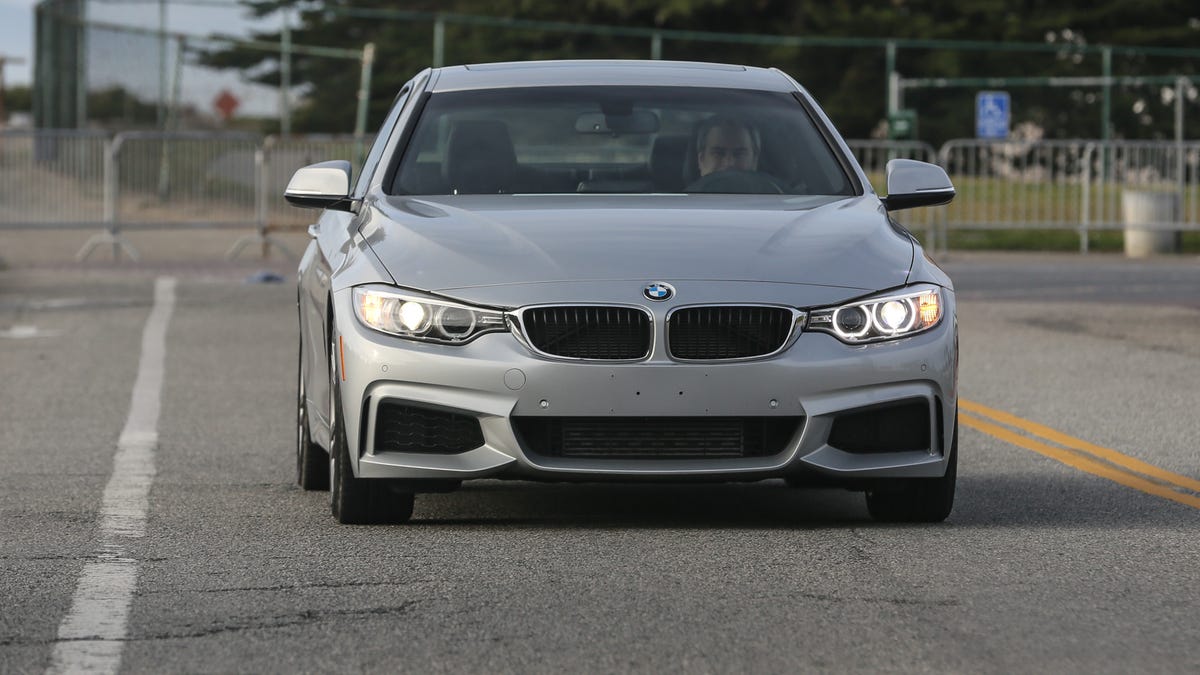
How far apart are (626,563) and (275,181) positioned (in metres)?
21.4

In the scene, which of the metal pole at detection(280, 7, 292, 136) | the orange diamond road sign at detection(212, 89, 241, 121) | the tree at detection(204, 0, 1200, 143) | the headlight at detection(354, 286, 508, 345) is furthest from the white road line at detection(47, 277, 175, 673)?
the orange diamond road sign at detection(212, 89, 241, 121)

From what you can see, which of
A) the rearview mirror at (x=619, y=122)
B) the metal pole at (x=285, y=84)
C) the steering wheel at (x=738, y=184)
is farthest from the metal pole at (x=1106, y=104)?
the steering wheel at (x=738, y=184)

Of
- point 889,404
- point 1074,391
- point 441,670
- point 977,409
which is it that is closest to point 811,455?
point 889,404

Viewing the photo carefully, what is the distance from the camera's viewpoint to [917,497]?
23.1 ft

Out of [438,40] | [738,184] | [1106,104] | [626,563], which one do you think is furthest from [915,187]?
[438,40]

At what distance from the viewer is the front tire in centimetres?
698

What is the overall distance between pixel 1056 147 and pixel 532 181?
21.4 m

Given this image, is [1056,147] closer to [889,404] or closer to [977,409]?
[977,409]

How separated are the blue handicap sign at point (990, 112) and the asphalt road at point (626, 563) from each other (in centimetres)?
2053

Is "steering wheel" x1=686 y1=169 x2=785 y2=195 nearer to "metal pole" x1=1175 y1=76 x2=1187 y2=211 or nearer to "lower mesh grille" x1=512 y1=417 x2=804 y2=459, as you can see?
"lower mesh grille" x1=512 y1=417 x2=804 y2=459

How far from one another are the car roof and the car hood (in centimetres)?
93

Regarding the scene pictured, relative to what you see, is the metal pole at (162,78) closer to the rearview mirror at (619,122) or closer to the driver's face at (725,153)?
the rearview mirror at (619,122)

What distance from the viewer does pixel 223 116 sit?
3578 centimetres

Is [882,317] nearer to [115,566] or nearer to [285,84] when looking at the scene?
[115,566]
